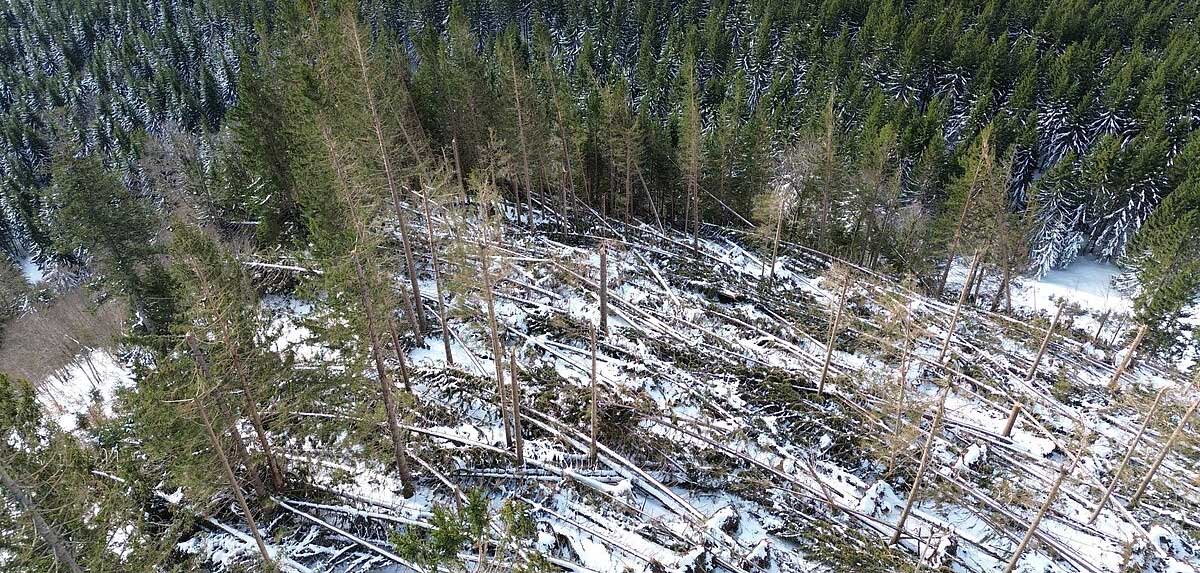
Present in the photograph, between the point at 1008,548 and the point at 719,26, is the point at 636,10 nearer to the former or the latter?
the point at 719,26

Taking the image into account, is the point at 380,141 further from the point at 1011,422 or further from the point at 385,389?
the point at 1011,422

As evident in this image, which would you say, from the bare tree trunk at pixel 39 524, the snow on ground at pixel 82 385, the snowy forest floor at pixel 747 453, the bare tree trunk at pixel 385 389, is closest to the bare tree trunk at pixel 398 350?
the snowy forest floor at pixel 747 453

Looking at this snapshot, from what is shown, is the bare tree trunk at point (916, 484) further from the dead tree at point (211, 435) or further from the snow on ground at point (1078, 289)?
the snow on ground at point (1078, 289)

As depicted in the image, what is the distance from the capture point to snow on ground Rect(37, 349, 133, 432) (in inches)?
1114

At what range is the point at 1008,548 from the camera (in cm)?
1683

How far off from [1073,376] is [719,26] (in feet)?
→ 190

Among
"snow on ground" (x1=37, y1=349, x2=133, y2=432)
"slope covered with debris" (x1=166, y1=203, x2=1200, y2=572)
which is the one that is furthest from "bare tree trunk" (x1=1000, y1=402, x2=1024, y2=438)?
"snow on ground" (x1=37, y1=349, x2=133, y2=432)

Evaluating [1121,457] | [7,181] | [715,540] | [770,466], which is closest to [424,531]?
[715,540]

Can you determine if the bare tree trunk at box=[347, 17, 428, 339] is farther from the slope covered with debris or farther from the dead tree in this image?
the dead tree

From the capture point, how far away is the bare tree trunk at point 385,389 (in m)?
14.8

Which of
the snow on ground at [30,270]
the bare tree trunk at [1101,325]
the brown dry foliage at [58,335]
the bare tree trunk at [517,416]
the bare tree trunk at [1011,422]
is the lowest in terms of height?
the snow on ground at [30,270]

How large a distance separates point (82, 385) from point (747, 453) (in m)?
38.6

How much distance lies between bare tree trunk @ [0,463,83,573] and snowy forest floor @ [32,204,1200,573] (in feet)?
16.7

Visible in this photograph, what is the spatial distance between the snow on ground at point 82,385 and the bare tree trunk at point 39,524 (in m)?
19.8
